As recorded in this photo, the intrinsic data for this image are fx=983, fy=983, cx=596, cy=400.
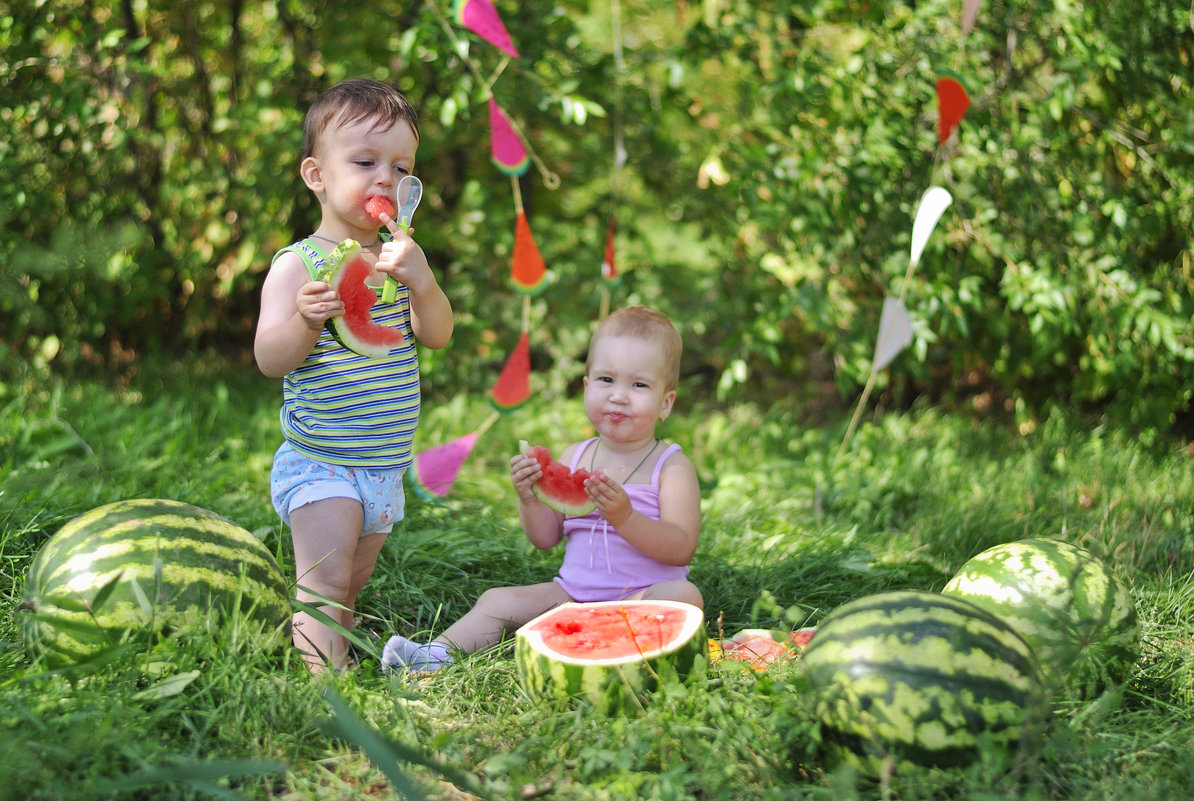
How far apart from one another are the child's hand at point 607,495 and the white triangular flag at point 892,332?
1743mm

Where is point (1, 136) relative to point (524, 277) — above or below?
above

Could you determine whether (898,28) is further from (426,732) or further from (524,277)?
(426,732)

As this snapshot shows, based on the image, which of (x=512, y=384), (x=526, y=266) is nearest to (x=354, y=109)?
(x=526, y=266)

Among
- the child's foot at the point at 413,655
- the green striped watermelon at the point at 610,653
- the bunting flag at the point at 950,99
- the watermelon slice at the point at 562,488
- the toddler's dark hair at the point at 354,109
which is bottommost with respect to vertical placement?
the child's foot at the point at 413,655

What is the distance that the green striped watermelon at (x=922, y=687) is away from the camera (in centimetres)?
193

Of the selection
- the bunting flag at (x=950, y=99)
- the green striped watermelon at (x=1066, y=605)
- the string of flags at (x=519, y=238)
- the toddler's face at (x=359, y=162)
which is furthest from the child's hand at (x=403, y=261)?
the bunting flag at (x=950, y=99)

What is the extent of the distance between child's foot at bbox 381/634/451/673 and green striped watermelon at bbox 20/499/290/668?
0.30 meters

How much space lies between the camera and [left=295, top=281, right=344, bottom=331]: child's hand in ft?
8.24

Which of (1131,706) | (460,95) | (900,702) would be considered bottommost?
(1131,706)

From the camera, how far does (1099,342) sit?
4328 millimetres

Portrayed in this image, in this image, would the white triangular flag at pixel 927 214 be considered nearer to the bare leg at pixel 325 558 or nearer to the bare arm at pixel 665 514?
the bare arm at pixel 665 514

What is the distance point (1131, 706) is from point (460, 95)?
11.4 feet

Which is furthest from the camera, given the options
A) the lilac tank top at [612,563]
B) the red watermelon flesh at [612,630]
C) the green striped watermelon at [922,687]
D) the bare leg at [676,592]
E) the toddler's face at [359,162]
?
the lilac tank top at [612,563]

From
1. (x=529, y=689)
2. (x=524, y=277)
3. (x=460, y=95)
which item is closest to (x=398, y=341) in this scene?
(x=529, y=689)
